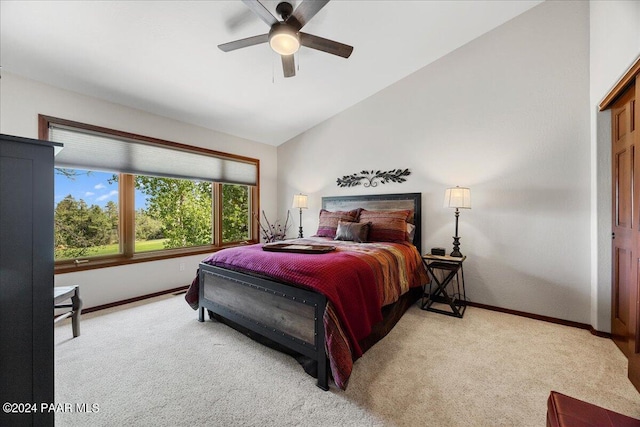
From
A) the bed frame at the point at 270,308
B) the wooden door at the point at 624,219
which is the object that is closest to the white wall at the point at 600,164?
the wooden door at the point at 624,219

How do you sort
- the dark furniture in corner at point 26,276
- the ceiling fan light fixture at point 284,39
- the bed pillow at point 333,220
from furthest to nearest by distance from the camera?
the bed pillow at point 333,220
the ceiling fan light fixture at point 284,39
the dark furniture in corner at point 26,276

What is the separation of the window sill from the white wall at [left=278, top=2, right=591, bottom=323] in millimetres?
3281

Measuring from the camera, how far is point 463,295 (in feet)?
10.8

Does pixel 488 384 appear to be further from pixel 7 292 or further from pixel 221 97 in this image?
pixel 221 97

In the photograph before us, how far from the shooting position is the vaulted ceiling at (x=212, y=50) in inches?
84.0

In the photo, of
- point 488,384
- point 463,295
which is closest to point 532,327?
point 463,295

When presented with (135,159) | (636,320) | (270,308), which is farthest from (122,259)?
(636,320)

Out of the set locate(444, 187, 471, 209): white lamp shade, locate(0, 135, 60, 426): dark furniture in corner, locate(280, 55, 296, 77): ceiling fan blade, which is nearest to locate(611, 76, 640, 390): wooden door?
locate(444, 187, 471, 209): white lamp shade

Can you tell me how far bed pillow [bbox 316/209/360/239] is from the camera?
3785mm

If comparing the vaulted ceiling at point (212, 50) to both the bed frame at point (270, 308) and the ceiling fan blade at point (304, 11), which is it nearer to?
the ceiling fan blade at point (304, 11)

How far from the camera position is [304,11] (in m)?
1.86

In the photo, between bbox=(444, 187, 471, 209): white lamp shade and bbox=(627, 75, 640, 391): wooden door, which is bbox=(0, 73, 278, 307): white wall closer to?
bbox=(444, 187, 471, 209): white lamp shade

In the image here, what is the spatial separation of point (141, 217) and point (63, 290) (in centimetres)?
140

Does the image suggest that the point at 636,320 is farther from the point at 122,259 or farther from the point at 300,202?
the point at 122,259
